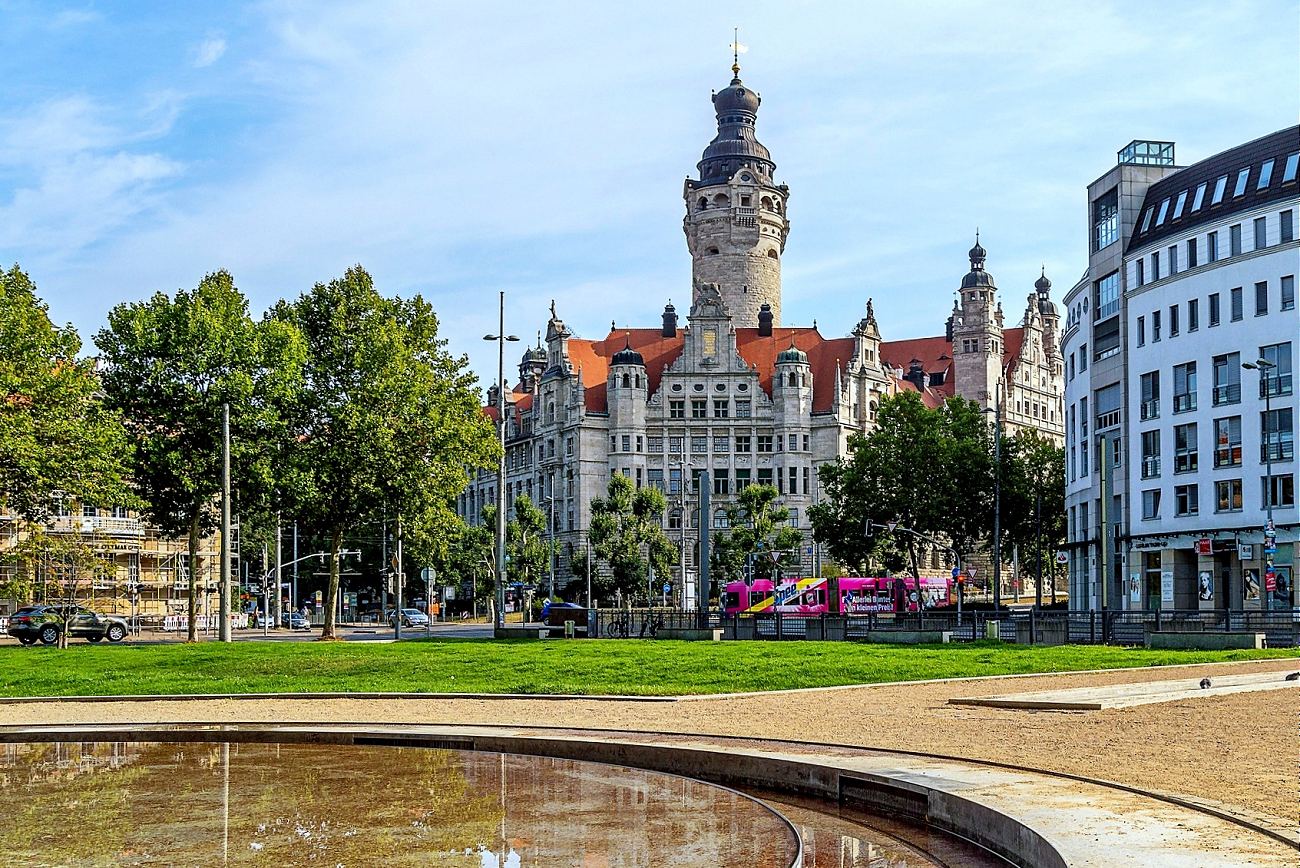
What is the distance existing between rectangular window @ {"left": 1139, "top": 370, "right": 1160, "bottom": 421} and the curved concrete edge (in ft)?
182

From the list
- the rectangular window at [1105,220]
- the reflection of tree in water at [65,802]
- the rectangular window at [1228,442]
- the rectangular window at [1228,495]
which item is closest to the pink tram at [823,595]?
the rectangular window at [1105,220]

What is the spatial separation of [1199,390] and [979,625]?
24131 millimetres

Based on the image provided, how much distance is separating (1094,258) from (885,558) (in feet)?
104

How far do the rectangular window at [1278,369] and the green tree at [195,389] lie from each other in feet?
131

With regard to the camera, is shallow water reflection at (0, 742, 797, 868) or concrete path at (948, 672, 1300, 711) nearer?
shallow water reflection at (0, 742, 797, 868)

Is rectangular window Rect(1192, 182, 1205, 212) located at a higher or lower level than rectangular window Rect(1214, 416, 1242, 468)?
higher

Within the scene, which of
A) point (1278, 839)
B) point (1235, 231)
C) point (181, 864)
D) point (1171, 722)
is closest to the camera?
point (1278, 839)

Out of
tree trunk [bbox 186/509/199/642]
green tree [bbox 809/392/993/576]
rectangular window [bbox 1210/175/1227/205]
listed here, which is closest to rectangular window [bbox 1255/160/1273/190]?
rectangular window [bbox 1210/175/1227/205]

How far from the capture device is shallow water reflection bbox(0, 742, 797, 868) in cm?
1132

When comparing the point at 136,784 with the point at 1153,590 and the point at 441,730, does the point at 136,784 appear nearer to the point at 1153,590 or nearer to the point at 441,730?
the point at 441,730

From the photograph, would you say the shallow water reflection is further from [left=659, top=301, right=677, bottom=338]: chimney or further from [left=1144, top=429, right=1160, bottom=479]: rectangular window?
[left=659, top=301, right=677, bottom=338]: chimney

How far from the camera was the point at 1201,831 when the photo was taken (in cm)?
1007

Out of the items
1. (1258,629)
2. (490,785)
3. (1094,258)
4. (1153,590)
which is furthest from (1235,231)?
(490,785)

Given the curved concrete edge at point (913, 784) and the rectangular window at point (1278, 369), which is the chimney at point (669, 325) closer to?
the rectangular window at point (1278, 369)
